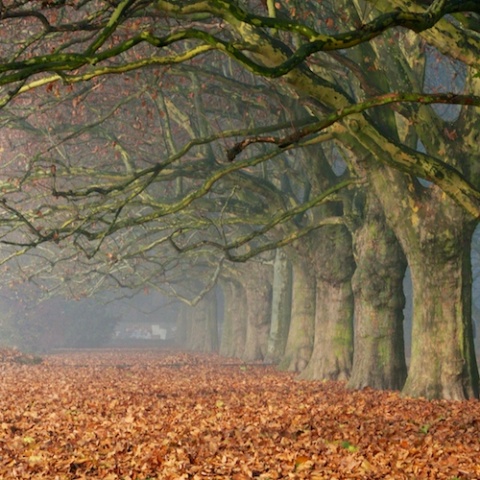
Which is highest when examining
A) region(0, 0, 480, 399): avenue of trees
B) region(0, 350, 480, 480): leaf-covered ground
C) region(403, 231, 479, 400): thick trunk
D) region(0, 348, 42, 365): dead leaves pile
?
region(0, 0, 480, 399): avenue of trees

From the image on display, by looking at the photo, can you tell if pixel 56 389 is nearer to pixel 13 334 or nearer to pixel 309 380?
pixel 309 380

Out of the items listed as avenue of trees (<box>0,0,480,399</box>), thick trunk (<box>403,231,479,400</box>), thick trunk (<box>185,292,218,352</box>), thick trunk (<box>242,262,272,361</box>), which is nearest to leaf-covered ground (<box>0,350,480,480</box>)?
thick trunk (<box>403,231,479,400</box>)

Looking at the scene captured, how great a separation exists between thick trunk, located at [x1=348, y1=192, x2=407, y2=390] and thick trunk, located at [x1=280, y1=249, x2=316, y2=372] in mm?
8202

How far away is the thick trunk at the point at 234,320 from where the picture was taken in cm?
4234

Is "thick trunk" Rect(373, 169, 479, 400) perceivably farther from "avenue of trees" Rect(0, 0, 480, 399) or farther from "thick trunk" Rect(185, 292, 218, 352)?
"thick trunk" Rect(185, 292, 218, 352)

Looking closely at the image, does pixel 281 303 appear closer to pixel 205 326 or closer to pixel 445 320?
pixel 445 320

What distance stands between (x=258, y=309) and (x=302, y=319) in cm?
1009

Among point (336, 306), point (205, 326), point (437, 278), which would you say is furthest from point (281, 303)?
point (205, 326)

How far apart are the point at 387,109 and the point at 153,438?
785cm

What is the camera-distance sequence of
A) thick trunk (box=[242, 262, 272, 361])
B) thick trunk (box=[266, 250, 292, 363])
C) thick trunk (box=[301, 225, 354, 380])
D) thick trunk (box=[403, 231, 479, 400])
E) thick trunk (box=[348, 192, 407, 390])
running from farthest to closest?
thick trunk (box=[242, 262, 272, 361]) → thick trunk (box=[266, 250, 292, 363]) → thick trunk (box=[301, 225, 354, 380]) → thick trunk (box=[348, 192, 407, 390]) → thick trunk (box=[403, 231, 479, 400])

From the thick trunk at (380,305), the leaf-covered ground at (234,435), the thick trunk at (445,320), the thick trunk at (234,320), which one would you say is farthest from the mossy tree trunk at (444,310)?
the thick trunk at (234,320)

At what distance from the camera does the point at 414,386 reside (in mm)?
15922

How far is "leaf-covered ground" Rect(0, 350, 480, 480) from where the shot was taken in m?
8.84

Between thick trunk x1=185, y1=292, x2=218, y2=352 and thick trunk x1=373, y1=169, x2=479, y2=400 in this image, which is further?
thick trunk x1=185, y1=292, x2=218, y2=352
